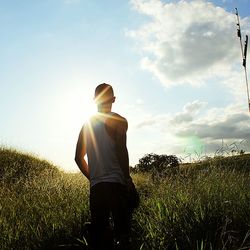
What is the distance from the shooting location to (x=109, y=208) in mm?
5441

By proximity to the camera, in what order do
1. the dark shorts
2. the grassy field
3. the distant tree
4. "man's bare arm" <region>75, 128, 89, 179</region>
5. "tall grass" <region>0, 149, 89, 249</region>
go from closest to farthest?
the dark shorts < the grassy field < "man's bare arm" <region>75, 128, 89, 179</region> < "tall grass" <region>0, 149, 89, 249</region> < the distant tree

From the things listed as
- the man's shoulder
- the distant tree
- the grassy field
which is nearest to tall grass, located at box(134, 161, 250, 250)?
the grassy field

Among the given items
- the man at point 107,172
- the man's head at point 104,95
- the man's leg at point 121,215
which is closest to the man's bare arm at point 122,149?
the man at point 107,172

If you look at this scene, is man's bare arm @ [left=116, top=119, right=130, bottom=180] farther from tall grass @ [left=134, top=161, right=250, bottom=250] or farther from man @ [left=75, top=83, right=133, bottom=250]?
tall grass @ [left=134, top=161, right=250, bottom=250]

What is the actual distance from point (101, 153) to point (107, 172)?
0.77 ft

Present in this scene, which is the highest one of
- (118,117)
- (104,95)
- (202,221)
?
(104,95)

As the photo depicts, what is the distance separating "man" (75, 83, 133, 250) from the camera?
5.39 m

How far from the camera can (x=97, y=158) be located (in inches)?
215

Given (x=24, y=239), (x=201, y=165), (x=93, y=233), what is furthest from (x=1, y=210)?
(x=201, y=165)

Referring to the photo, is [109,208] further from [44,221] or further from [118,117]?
[44,221]

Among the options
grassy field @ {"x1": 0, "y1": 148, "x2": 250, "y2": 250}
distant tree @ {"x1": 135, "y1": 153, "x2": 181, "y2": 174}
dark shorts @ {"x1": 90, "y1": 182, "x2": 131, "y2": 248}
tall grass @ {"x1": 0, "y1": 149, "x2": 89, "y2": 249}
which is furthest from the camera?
distant tree @ {"x1": 135, "y1": 153, "x2": 181, "y2": 174}

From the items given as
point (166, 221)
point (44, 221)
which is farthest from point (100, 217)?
point (44, 221)

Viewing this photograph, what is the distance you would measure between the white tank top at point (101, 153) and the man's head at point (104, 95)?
0.53 feet

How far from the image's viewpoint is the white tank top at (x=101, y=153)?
540 centimetres
